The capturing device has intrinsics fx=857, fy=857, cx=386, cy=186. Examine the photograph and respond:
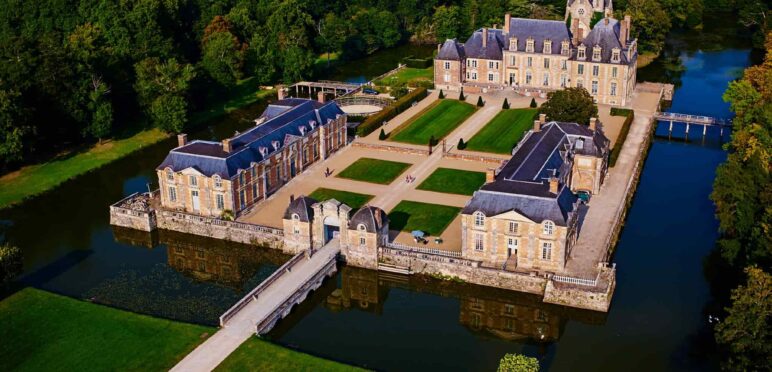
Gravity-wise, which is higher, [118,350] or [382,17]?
[382,17]

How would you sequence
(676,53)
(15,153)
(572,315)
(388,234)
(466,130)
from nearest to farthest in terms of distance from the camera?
(572,315)
(388,234)
(15,153)
(466,130)
(676,53)

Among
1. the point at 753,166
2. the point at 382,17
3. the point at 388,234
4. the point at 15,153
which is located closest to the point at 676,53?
the point at 382,17

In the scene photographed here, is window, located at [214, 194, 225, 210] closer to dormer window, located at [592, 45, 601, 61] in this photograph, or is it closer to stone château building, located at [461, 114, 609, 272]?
stone château building, located at [461, 114, 609, 272]

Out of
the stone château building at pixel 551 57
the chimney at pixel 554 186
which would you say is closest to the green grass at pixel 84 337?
the chimney at pixel 554 186

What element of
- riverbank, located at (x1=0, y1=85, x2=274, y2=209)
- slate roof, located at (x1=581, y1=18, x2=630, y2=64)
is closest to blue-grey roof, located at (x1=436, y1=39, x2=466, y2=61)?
slate roof, located at (x1=581, y1=18, x2=630, y2=64)

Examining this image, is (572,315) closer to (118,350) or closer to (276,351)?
(276,351)

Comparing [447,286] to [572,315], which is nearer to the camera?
[572,315]

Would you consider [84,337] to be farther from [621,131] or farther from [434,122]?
[621,131]
